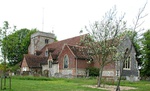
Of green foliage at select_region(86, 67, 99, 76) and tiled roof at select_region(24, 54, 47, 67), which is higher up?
tiled roof at select_region(24, 54, 47, 67)

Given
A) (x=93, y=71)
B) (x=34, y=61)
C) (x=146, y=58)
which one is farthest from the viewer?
(x=146, y=58)

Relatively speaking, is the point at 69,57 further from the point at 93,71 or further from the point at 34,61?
the point at 34,61

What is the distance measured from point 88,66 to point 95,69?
1919 mm

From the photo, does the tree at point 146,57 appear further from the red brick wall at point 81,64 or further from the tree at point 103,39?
the tree at point 103,39

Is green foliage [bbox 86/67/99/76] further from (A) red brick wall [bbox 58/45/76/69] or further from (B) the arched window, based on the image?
(B) the arched window

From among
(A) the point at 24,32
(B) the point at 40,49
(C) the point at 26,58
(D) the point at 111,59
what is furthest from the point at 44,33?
(D) the point at 111,59

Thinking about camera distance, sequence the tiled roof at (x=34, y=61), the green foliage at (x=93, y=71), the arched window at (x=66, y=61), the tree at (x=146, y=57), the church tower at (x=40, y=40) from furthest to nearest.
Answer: the church tower at (x=40, y=40) → the tree at (x=146, y=57) → the tiled roof at (x=34, y=61) → the arched window at (x=66, y=61) → the green foliage at (x=93, y=71)

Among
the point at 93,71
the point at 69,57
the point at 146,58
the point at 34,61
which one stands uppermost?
the point at 146,58

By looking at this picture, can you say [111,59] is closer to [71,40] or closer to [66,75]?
[66,75]

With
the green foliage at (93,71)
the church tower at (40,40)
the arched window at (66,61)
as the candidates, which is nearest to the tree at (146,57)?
the green foliage at (93,71)

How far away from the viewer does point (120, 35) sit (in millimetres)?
25781

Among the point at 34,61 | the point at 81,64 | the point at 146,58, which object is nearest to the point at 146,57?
the point at 146,58

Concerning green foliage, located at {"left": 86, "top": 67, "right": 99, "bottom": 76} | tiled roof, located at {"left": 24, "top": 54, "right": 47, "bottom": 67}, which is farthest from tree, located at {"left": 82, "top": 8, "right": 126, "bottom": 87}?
tiled roof, located at {"left": 24, "top": 54, "right": 47, "bottom": 67}

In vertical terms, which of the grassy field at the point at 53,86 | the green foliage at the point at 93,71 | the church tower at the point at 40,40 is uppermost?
the church tower at the point at 40,40
